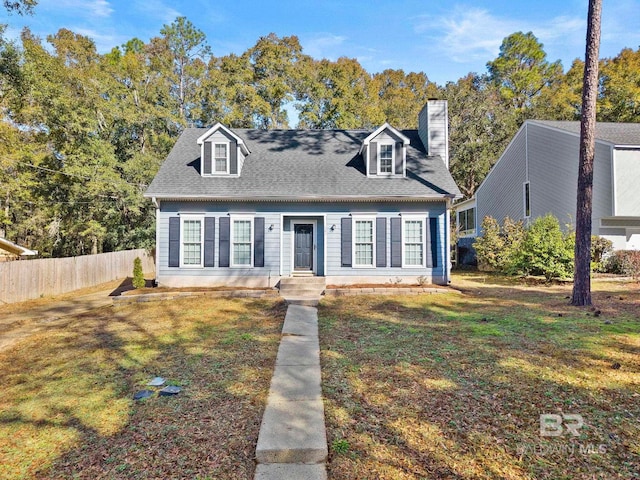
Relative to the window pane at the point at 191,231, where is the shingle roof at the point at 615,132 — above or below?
above

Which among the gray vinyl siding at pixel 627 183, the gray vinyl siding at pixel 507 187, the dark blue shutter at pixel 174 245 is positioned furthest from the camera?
the gray vinyl siding at pixel 507 187

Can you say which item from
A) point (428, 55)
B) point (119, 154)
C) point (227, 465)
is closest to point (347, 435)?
point (227, 465)

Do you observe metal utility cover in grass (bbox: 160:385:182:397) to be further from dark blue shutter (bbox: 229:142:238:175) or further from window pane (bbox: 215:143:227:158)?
window pane (bbox: 215:143:227:158)

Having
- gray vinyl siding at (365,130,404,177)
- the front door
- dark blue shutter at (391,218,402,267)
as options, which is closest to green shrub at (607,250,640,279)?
dark blue shutter at (391,218,402,267)

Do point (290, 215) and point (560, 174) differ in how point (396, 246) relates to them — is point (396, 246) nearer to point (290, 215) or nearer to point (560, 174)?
point (290, 215)

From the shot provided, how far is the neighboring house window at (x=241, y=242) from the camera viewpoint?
12734 mm

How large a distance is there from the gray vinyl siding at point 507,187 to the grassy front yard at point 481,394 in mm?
14166

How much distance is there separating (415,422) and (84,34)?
124 feet

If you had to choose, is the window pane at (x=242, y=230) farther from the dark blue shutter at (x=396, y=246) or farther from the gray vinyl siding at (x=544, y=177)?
the gray vinyl siding at (x=544, y=177)

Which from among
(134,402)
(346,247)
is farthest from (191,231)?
(134,402)

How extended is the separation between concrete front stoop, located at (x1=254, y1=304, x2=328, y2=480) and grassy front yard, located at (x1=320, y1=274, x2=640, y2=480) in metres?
0.16

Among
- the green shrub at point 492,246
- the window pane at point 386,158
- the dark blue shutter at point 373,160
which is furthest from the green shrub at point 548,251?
the dark blue shutter at point 373,160

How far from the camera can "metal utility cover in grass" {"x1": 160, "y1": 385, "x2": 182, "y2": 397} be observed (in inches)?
175

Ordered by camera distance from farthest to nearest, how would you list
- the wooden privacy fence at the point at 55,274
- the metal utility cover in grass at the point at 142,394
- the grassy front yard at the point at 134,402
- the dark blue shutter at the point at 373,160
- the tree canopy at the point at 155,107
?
1. the tree canopy at the point at 155,107
2. the dark blue shutter at the point at 373,160
3. the wooden privacy fence at the point at 55,274
4. the metal utility cover in grass at the point at 142,394
5. the grassy front yard at the point at 134,402
